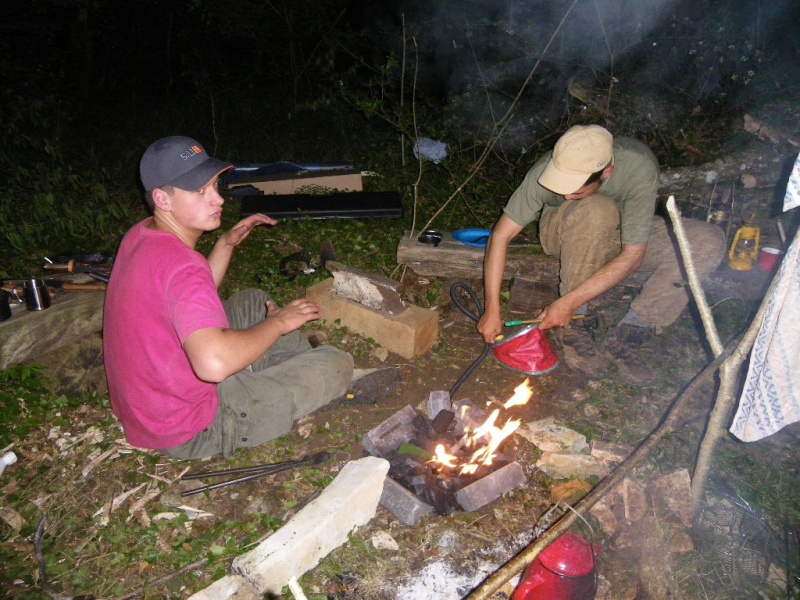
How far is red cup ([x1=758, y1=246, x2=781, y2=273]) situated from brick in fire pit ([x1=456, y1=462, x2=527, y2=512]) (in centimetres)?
376

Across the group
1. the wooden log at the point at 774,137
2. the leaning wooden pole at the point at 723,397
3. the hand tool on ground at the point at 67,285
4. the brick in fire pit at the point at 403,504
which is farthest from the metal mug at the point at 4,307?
the wooden log at the point at 774,137

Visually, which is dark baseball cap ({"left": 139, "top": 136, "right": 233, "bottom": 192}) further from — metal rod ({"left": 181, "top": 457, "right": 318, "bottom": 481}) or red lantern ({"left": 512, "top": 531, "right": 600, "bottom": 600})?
red lantern ({"left": 512, "top": 531, "right": 600, "bottom": 600})

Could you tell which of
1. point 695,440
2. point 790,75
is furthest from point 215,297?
point 790,75

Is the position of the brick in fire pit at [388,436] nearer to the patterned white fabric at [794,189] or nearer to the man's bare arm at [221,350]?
the man's bare arm at [221,350]

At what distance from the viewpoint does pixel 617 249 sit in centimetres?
460

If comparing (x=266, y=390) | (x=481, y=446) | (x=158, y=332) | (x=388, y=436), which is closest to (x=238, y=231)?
(x=266, y=390)

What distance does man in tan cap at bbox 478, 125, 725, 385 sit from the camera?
12.2 ft

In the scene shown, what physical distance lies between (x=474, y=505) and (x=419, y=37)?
975 cm

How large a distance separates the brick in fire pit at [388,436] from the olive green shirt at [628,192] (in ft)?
6.33

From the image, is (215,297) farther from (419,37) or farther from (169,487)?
(419,37)

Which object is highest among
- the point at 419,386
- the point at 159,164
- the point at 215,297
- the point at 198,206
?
the point at 159,164

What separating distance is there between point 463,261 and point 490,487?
2.78 m

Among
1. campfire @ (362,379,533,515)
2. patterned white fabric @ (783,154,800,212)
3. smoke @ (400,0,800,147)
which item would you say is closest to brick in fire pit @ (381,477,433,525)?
campfire @ (362,379,533,515)

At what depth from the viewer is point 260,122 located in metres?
12.3
